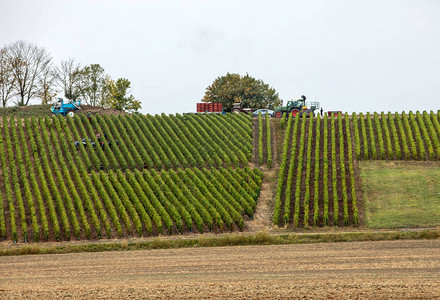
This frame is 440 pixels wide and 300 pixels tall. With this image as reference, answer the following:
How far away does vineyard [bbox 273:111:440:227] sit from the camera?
40656mm

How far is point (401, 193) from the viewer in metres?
42.9

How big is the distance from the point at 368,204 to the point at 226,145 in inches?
538

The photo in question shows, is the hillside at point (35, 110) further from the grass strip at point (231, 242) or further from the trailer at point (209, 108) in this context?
the grass strip at point (231, 242)

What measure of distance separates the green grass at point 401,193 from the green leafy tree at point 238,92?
4443cm

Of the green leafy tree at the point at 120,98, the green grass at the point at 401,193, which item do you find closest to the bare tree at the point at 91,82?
the green leafy tree at the point at 120,98

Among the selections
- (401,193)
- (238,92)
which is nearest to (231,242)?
(401,193)

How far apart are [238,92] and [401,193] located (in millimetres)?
50250

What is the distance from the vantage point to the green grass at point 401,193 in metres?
39.1

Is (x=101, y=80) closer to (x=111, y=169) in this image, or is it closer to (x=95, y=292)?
(x=111, y=169)

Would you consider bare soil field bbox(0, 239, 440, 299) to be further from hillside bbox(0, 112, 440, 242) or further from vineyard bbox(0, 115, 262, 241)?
hillside bbox(0, 112, 440, 242)

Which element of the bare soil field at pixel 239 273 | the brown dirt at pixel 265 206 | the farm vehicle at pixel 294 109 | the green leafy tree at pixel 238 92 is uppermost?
the green leafy tree at pixel 238 92

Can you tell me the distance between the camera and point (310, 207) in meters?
41.4

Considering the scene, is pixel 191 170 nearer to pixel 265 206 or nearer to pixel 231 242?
pixel 265 206

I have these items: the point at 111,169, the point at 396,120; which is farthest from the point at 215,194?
the point at 396,120
